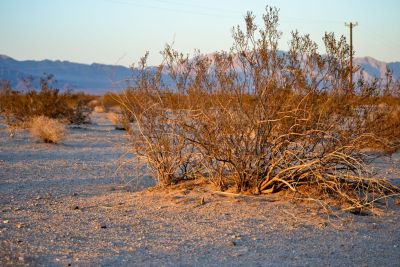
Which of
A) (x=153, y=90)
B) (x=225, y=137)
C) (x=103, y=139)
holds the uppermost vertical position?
(x=153, y=90)

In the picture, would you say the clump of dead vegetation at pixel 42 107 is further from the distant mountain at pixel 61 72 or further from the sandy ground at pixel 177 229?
the distant mountain at pixel 61 72

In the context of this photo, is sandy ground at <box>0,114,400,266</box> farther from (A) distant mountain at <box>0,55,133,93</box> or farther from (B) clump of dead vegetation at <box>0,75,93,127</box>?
(A) distant mountain at <box>0,55,133,93</box>

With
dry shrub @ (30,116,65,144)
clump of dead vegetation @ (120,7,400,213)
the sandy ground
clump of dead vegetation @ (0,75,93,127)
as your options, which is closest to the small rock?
the sandy ground

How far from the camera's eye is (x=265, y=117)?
25.2ft

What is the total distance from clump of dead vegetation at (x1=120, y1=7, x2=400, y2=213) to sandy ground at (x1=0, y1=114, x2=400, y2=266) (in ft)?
1.41

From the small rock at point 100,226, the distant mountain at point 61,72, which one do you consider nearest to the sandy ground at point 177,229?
the small rock at point 100,226

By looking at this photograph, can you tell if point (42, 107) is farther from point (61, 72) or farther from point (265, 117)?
point (61, 72)

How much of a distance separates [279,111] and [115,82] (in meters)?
2.73

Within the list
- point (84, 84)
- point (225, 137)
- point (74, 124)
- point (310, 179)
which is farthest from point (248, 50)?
point (84, 84)

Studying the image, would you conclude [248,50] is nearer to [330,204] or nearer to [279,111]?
[279,111]

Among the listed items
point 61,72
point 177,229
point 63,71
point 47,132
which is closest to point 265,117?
point 177,229

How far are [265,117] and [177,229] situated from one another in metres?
2.03

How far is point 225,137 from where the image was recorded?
25.9ft

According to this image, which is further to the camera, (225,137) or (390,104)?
(390,104)
